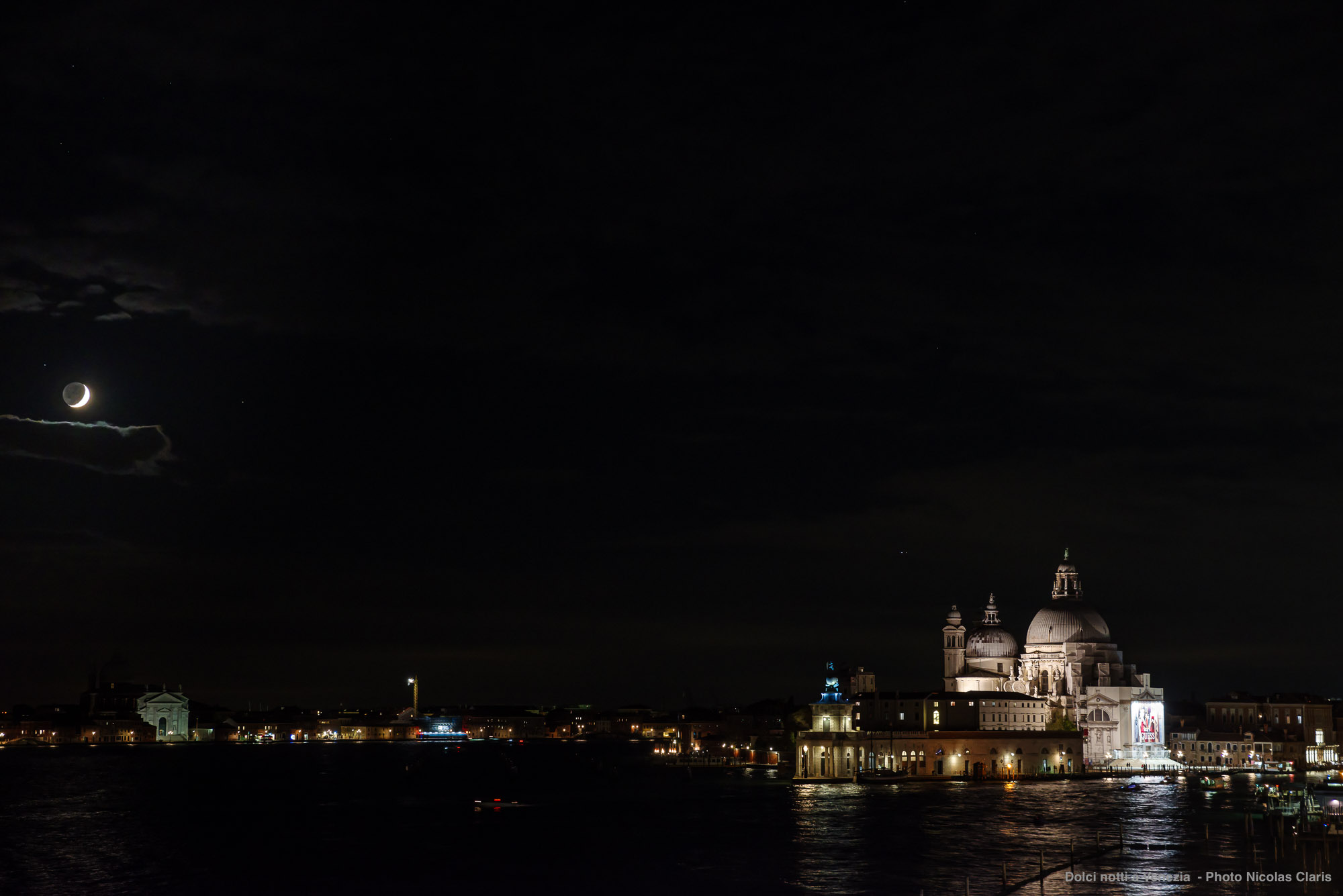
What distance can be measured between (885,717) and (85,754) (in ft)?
364

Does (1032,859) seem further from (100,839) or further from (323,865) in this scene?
(100,839)

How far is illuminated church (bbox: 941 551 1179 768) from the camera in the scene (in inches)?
5089

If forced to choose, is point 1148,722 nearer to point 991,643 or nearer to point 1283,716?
point 991,643

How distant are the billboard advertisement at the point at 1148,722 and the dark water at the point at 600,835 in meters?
21.7

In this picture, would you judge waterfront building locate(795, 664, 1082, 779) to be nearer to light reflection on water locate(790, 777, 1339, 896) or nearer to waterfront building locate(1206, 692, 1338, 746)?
light reflection on water locate(790, 777, 1339, 896)

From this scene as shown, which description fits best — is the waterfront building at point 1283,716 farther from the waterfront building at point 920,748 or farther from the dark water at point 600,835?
the dark water at point 600,835

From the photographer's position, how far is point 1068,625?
134 m

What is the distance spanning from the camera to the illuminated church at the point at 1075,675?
129 meters

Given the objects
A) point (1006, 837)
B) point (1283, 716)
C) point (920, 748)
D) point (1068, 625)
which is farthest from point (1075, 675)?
point (1006, 837)

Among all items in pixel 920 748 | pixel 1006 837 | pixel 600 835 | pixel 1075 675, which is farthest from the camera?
pixel 1075 675

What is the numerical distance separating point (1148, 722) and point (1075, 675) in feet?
28.0

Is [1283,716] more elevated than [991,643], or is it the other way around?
[991,643]

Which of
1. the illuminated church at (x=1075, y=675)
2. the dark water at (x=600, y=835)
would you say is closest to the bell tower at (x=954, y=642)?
the illuminated church at (x=1075, y=675)

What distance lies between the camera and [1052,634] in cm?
13438
